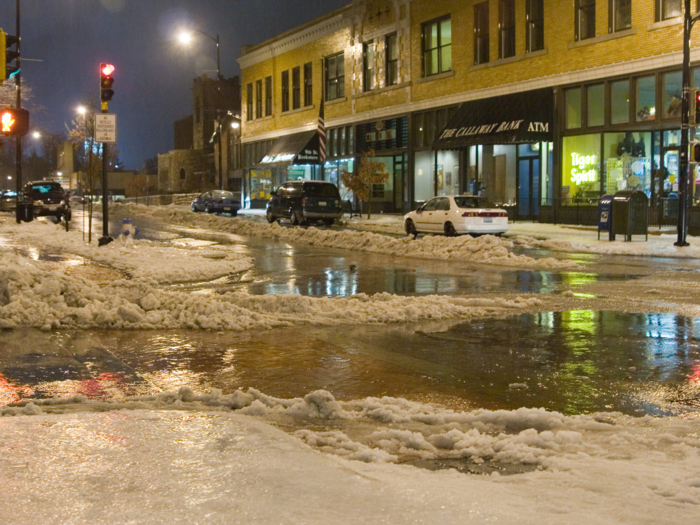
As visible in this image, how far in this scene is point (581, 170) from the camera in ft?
103

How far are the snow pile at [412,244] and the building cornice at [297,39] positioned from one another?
18.6 metres

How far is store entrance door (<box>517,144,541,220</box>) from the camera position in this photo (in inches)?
1329

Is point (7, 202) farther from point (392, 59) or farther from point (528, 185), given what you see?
point (528, 185)

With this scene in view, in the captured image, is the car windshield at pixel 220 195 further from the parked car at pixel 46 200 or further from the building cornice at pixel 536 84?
the parked car at pixel 46 200

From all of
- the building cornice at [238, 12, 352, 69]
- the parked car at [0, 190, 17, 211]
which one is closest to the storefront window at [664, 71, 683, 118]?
the building cornice at [238, 12, 352, 69]

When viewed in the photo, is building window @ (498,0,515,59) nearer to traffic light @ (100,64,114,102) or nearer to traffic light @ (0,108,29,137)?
traffic light @ (100,64,114,102)

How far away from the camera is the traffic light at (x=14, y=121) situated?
820 inches

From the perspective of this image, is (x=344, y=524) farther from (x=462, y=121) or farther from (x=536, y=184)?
(x=462, y=121)

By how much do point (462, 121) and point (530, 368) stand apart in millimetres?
29058

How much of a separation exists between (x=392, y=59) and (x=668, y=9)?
17542 millimetres

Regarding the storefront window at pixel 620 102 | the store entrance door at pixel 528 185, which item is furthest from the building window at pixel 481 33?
the storefront window at pixel 620 102

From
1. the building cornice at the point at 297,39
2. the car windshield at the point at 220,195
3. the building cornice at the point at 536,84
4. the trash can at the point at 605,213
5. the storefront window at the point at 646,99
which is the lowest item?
the trash can at the point at 605,213

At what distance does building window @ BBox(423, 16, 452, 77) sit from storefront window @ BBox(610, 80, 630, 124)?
32.9 feet

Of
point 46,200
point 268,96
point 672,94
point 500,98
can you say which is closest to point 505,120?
point 500,98
